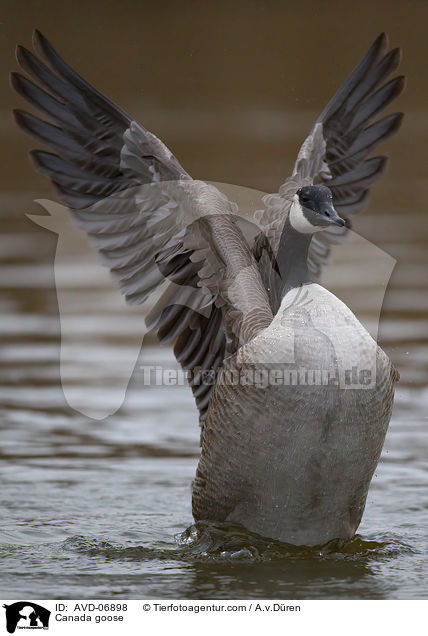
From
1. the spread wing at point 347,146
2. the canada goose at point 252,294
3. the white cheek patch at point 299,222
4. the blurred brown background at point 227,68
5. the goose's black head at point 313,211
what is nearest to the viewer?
the canada goose at point 252,294

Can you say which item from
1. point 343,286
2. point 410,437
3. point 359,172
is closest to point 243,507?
point 410,437

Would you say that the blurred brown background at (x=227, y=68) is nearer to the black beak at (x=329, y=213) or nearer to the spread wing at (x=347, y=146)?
the spread wing at (x=347, y=146)

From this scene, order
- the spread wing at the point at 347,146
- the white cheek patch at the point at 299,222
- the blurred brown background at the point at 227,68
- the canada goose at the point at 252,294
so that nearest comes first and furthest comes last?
the canada goose at the point at 252,294
the white cheek patch at the point at 299,222
the spread wing at the point at 347,146
the blurred brown background at the point at 227,68

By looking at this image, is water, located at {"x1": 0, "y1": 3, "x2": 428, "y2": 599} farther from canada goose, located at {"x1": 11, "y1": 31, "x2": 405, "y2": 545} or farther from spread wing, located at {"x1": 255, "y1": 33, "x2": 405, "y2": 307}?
spread wing, located at {"x1": 255, "y1": 33, "x2": 405, "y2": 307}

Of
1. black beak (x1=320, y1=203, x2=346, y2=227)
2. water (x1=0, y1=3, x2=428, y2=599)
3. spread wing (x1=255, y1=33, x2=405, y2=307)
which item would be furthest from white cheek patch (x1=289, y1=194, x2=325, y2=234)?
water (x1=0, y1=3, x2=428, y2=599)

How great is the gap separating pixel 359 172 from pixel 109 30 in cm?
2515

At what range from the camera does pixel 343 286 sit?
14.1 m

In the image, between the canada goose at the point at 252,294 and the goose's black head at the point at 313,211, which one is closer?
the canada goose at the point at 252,294

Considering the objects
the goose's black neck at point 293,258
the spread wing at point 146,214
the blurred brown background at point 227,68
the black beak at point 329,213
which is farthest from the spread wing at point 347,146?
the blurred brown background at point 227,68

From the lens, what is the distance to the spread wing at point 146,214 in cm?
830

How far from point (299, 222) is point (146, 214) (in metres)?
1.41

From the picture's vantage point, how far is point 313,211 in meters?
7.61

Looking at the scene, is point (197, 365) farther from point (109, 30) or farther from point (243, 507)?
point (109, 30)
